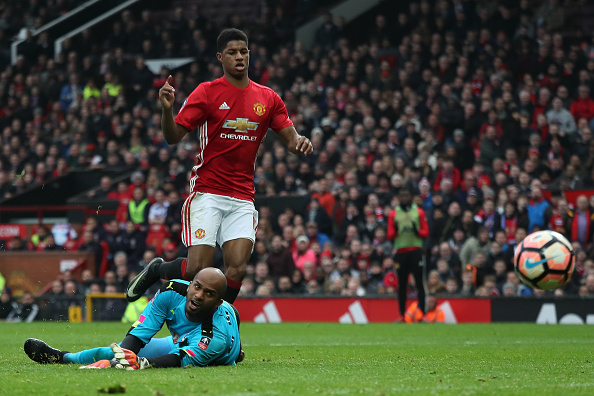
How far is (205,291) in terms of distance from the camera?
6234mm

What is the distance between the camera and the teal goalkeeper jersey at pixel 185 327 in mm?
6359

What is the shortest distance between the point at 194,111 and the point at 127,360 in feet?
7.34

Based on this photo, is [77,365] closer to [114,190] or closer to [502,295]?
[502,295]

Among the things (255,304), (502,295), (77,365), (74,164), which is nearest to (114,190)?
(74,164)

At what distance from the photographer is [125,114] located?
72.4 feet

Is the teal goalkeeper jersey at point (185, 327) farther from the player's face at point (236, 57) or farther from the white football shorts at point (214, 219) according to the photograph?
the player's face at point (236, 57)

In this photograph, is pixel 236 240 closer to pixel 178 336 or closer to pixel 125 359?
pixel 178 336

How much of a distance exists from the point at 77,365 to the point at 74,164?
1596 centimetres

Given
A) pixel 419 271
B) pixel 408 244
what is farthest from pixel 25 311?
pixel 419 271

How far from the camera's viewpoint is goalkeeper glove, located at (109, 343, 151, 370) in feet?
20.0

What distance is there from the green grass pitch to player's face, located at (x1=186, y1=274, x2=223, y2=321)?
402mm

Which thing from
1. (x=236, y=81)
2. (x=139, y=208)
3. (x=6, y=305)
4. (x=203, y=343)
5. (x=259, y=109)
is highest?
(x=236, y=81)

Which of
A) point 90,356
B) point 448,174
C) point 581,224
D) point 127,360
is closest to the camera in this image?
point 127,360

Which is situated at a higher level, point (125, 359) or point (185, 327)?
point (185, 327)
